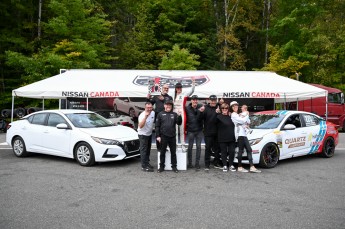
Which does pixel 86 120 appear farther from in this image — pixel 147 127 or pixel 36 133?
pixel 147 127

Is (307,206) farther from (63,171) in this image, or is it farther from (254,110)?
(254,110)

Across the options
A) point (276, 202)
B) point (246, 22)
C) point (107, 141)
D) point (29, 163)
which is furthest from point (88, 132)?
point (246, 22)

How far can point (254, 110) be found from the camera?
15.0m

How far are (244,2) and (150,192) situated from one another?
3054 centimetres

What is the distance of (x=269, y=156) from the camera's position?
838cm

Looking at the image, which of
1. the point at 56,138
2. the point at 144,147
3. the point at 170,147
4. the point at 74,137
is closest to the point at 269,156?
the point at 170,147

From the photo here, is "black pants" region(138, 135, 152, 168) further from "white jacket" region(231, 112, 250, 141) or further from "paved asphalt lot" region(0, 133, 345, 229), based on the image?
Result: "white jacket" region(231, 112, 250, 141)

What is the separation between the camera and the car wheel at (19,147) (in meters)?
9.68

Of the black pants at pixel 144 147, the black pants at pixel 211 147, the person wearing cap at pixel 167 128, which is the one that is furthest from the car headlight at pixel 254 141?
the black pants at pixel 144 147

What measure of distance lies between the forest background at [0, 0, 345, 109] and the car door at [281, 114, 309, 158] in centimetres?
1568

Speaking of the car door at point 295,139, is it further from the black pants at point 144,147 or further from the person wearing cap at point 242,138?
the black pants at point 144,147

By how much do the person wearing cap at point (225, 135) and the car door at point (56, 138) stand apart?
13.3 ft

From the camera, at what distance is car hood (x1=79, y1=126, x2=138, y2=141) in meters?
8.45

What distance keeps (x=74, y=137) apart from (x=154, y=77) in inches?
220
